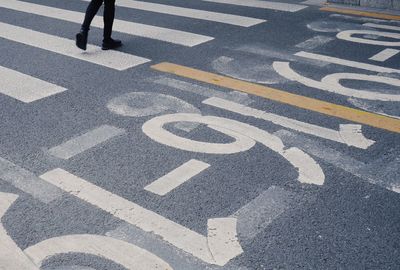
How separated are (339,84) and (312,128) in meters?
1.18

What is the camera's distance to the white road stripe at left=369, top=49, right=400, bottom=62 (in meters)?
6.30

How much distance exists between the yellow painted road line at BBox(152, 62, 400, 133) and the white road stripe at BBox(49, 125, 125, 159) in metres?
1.44

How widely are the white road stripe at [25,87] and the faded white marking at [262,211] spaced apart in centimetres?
265

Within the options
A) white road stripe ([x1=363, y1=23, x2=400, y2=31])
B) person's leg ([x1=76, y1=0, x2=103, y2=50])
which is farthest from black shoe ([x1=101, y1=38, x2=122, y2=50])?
white road stripe ([x1=363, y1=23, x2=400, y2=31])

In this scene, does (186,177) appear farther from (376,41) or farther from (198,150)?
(376,41)

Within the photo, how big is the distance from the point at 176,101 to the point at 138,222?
6.49ft

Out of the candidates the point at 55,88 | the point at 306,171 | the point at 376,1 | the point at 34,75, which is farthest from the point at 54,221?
the point at 376,1

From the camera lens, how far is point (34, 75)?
231 inches

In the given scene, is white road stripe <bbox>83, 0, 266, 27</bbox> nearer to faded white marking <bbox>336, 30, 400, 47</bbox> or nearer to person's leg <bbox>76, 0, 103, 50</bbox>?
faded white marking <bbox>336, 30, 400, 47</bbox>

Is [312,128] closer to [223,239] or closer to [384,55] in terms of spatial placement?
[223,239]

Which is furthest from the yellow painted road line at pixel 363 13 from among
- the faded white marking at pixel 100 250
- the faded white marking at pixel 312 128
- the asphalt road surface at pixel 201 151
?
the faded white marking at pixel 100 250

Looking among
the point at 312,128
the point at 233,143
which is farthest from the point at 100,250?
the point at 312,128

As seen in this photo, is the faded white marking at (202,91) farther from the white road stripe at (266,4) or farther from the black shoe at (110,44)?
the white road stripe at (266,4)

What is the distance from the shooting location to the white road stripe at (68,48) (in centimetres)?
629
